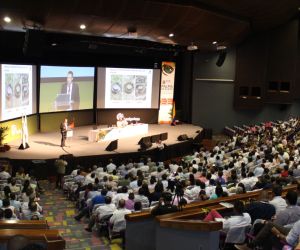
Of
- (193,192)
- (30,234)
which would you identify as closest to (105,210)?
(193,192)

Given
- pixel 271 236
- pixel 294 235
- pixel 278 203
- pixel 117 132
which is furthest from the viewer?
pixel 117 132

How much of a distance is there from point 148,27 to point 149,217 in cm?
928

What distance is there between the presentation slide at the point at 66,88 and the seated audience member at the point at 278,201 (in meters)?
13.0

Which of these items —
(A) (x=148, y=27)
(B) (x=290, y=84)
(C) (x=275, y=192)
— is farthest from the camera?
(B) (x=290, y=84)

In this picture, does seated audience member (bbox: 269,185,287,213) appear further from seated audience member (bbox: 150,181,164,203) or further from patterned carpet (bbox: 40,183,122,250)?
patterned carpet (bbox: 40,183,122,250)

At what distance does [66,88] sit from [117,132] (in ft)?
9.95

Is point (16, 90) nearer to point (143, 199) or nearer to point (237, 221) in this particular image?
point (143, 199)

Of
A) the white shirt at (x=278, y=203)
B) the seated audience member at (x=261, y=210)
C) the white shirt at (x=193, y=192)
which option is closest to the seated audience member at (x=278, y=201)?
the white shirt at (x=278, y=203)

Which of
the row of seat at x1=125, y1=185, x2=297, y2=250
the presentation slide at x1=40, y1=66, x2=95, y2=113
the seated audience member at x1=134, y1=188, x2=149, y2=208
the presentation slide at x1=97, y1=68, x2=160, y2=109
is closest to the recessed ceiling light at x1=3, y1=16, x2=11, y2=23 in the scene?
the presentation slide at x1=40, y1=66, x2=95, y2=113

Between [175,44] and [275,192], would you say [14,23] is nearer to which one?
[175,44]

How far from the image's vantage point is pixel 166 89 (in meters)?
21.7

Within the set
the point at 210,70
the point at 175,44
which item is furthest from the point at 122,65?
the point at 210,70

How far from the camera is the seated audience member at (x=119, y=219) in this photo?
6.88m

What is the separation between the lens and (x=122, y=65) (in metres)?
20.6
